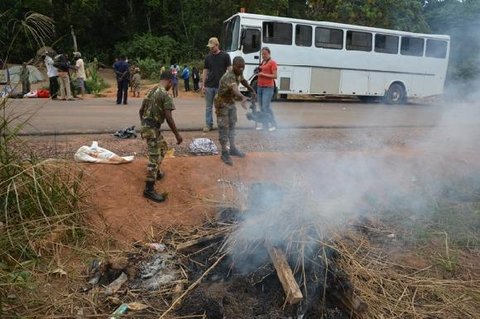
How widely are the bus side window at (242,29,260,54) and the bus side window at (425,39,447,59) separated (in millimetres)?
7025

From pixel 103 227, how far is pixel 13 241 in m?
1.29

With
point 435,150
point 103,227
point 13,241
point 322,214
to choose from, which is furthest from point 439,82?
point 13,241

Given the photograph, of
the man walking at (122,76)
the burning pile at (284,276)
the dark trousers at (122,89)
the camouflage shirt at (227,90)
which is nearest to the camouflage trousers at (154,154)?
the burning pile at (284,276)

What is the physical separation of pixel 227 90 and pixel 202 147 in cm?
110

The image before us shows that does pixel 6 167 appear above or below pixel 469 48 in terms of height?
below

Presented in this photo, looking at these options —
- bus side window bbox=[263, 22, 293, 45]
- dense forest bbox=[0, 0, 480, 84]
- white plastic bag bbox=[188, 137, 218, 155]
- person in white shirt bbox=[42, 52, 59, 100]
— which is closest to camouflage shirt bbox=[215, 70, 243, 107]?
white plastic bag bbox=[188, 137, 218, 155]

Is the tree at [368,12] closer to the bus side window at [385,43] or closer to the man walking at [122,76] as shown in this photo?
the bus side window at [385,43]

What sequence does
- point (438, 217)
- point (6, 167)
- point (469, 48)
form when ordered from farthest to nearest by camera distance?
point (469, 48)
point (438, 217)
point (6, 167)

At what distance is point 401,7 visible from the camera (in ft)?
49.5

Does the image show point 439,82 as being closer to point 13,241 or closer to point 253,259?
point 253,259

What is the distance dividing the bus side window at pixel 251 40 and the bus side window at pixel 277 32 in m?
0.32

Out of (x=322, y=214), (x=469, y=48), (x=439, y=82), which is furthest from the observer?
(x=439, y=82)

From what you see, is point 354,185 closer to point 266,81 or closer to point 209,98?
point 266,81

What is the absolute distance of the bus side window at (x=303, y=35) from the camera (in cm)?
1412
